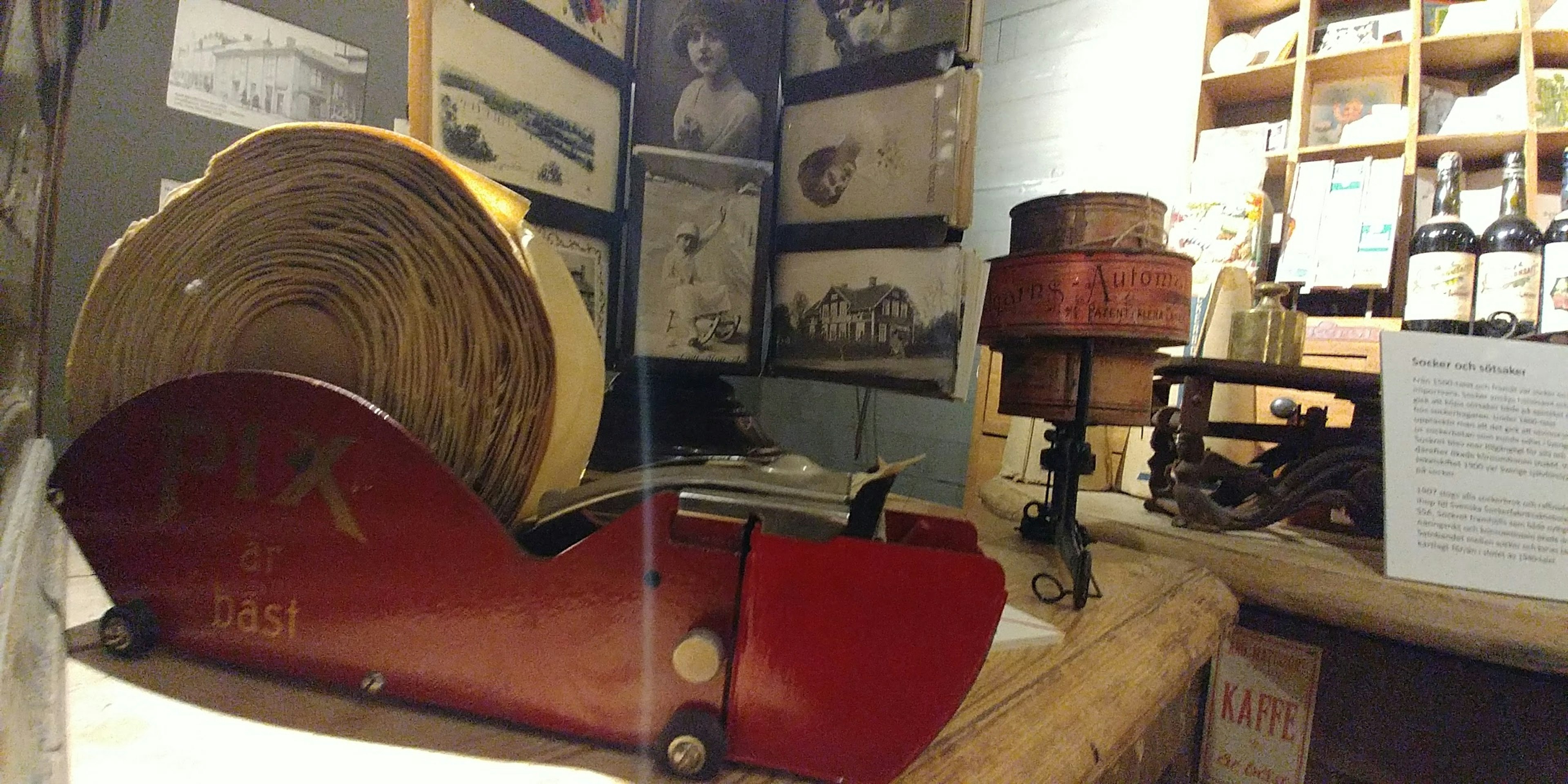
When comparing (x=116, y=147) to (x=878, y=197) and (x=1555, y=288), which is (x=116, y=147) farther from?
(x=1555, y=288)

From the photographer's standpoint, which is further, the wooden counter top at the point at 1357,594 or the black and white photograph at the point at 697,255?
the black and white photograph at the point at 697,255

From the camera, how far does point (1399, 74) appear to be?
5.80 ft

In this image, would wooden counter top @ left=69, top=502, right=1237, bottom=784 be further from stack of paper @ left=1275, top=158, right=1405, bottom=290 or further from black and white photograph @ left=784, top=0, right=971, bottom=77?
stack of paper @ left=1275, top=158, right=1405, bottom=290

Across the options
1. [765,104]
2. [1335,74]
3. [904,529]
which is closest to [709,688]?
[904,529]

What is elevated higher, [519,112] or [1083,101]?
[1083,101]

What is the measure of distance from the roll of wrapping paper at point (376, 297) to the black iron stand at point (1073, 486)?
54 centimetres

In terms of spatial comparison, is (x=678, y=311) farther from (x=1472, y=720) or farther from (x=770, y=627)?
(x=1472, y=720)

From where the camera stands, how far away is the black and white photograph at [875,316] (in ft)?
2.86

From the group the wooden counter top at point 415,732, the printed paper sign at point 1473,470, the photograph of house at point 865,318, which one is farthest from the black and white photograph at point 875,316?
the printed paper sign at point 1473,470

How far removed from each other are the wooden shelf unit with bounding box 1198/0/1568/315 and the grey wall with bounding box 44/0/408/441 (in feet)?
6.81

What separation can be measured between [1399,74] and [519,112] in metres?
2.08

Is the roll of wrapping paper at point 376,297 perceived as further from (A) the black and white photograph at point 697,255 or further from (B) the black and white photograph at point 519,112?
(A) the black and white photograph at point 697,255

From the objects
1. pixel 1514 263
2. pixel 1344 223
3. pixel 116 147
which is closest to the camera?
pixel 116 147

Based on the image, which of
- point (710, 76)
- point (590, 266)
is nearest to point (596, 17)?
point (710, 76)
